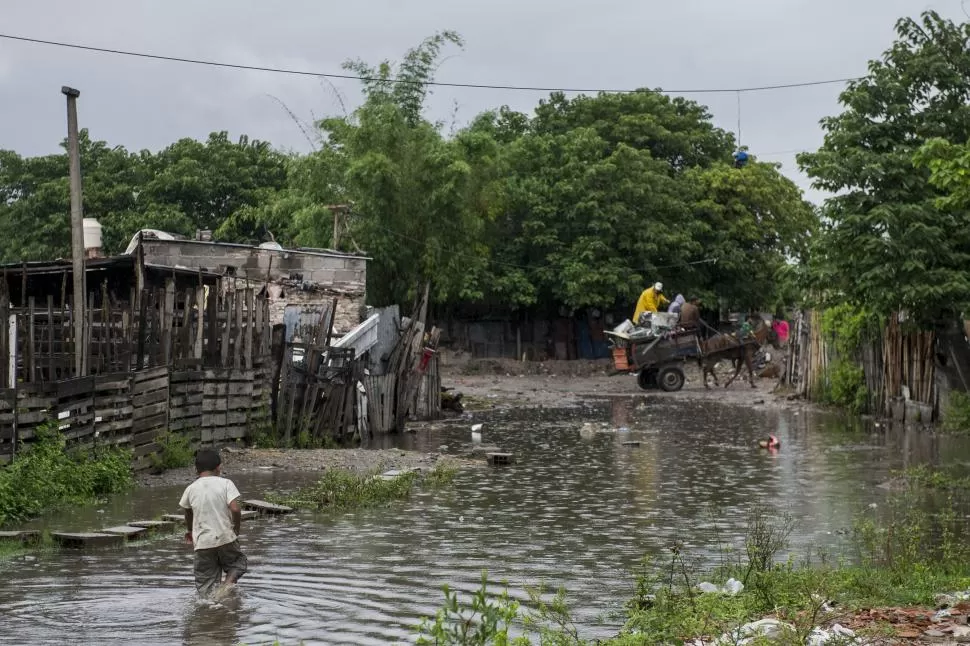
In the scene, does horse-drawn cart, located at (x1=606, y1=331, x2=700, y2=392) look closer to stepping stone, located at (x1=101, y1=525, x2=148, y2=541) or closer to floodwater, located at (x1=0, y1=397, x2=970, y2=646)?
floodwater, located at (x1=0, y1=397, x2=970, y2=646)

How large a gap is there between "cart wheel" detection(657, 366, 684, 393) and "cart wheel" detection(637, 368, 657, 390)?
0.33 m

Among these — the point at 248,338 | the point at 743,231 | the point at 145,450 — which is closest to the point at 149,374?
the point at 145,450

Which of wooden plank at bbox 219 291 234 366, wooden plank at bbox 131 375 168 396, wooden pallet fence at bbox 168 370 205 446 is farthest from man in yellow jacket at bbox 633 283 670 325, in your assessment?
wooden plank at bbox 131 375 168 396

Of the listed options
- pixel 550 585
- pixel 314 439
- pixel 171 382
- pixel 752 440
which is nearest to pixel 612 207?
pixel 752 440

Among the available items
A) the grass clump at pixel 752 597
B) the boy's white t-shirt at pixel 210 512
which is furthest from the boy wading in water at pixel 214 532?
the grass clump at pixel 752 597

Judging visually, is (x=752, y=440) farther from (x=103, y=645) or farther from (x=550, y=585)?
(x=103, y=645)

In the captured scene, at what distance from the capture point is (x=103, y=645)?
743 centimetres

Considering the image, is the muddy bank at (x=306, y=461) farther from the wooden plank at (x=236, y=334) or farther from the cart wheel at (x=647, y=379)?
the cart wheel at (x=647, y=379)

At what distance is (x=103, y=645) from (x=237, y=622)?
94 centimetres

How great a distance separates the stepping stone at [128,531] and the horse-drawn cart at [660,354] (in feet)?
79.6

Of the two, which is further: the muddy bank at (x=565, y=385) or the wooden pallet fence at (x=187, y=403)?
the muddy bank at (x=565, y=385)

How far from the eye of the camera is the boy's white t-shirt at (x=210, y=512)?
8.72 m

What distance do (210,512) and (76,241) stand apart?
22.8 ft

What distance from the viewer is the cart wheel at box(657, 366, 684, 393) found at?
35406 millimetres
